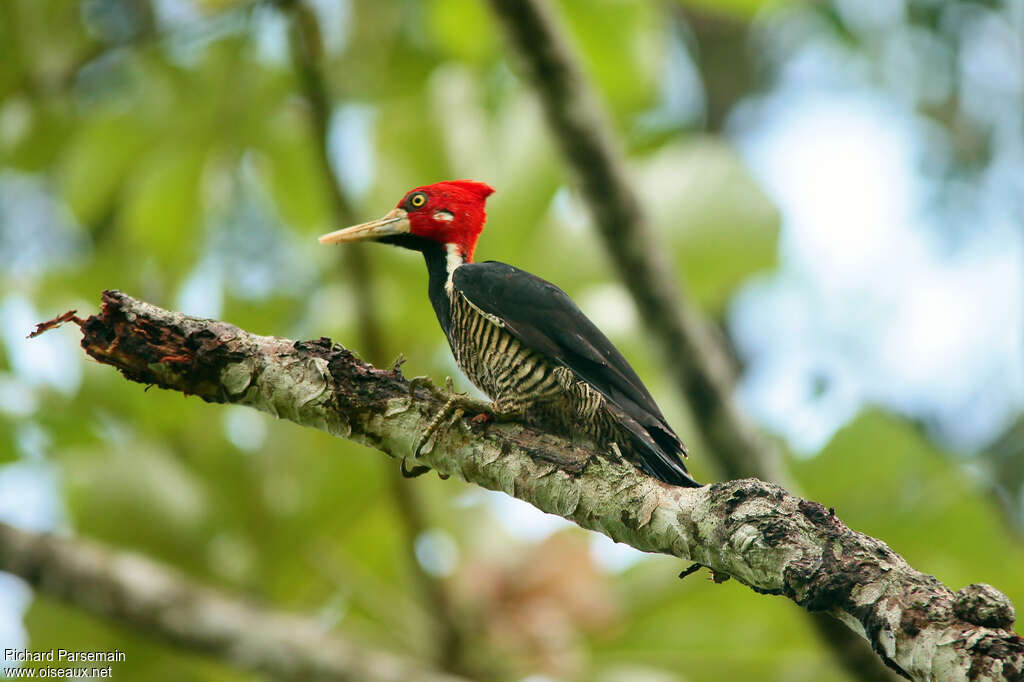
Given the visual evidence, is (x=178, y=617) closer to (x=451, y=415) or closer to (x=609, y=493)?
(x=451, y=415)

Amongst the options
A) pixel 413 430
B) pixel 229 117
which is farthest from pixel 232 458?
pixel 413 430

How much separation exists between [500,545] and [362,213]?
158 centimetres

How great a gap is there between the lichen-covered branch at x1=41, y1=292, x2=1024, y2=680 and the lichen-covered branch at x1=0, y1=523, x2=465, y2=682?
2.27 metres

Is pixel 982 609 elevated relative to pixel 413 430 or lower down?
lower down

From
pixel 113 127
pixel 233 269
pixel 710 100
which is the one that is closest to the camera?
pixel 113 127

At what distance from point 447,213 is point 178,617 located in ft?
7.29

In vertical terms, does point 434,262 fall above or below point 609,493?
above

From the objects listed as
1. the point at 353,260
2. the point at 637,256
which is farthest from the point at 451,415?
the point at 353,260

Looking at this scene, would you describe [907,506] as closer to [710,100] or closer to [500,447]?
[500,447]

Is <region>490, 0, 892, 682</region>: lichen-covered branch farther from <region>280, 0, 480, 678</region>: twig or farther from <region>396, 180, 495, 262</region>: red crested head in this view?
<region>280, 0, 480, 678</region>: twig

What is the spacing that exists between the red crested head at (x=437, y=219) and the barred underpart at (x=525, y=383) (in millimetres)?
225

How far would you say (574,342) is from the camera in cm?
237

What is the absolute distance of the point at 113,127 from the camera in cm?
451

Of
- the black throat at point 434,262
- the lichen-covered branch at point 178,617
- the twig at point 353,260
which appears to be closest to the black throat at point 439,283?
the black throat at point 434,262
